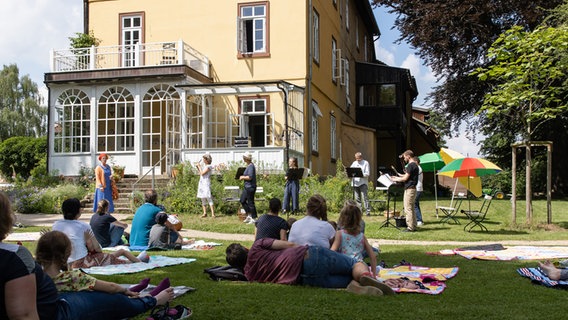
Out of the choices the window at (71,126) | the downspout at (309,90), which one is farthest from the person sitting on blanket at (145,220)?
the window at (71,126)

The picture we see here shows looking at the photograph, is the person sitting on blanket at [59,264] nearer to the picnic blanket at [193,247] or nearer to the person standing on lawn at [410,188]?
the picnic blanket at [193,247]

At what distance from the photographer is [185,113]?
781 inches

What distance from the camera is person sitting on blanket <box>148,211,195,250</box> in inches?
403

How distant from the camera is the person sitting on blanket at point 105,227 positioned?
10.1 m

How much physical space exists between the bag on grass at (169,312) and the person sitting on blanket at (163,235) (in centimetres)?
485

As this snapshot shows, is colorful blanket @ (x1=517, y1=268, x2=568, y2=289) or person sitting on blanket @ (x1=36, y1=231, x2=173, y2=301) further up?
person sitting on blanket @ (x1=36, y1=231, x2=173, y2=301)

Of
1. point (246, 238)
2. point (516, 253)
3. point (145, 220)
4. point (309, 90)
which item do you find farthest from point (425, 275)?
point (309, 90)

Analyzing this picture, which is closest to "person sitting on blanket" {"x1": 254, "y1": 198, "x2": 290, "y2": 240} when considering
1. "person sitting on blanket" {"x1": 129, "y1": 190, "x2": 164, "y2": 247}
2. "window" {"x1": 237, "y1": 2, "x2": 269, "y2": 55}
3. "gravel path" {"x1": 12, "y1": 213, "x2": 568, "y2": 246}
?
Result: "person sitting on blanket" {"x1": 129, "y1": 190, "x2": 164, "y2": 247}

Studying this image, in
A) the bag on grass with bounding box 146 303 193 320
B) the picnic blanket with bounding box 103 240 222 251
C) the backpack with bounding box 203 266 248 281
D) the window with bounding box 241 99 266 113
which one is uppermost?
the window with bounding box 241 99 266 113

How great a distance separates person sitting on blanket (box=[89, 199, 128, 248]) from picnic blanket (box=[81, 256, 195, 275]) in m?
1.54

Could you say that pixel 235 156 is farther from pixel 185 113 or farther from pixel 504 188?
pixel 504 188

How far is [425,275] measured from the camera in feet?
24.1

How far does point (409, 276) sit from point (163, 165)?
15201mm

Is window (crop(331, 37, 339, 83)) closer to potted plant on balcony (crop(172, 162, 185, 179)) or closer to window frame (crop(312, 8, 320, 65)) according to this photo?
window frame (crop(312, 8, 320, 65))
